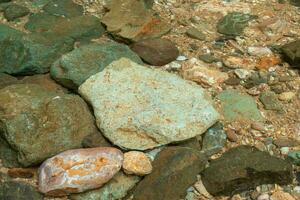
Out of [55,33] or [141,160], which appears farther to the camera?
[55,33]

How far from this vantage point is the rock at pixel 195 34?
12.7 feet

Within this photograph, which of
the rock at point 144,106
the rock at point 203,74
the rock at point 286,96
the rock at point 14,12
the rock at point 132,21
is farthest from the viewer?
the rock at point 14,12

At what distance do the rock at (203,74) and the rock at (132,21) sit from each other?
45cm

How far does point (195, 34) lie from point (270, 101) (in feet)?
2.95

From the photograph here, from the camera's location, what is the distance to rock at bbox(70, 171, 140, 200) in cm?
267

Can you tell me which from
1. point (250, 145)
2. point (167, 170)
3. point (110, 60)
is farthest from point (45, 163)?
point (250, 145)

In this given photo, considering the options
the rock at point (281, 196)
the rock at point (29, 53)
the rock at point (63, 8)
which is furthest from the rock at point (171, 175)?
the rock at point (63, 8)

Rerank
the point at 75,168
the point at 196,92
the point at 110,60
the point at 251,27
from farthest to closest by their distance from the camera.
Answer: the point at 251,27 → the point at 110,60 → the point at 196,92 → the point at 75,168

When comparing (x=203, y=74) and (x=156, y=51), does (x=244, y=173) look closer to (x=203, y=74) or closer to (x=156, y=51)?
(x=203, y=74)

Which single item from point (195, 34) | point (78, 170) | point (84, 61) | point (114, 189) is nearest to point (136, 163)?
point (114, 189)

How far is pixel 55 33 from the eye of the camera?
3.75 metres

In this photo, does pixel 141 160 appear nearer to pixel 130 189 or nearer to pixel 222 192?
pixel 130 189

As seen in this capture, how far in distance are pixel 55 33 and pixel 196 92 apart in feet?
4.15

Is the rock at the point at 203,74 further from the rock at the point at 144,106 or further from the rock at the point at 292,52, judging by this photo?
the rock at the point at 292,52
